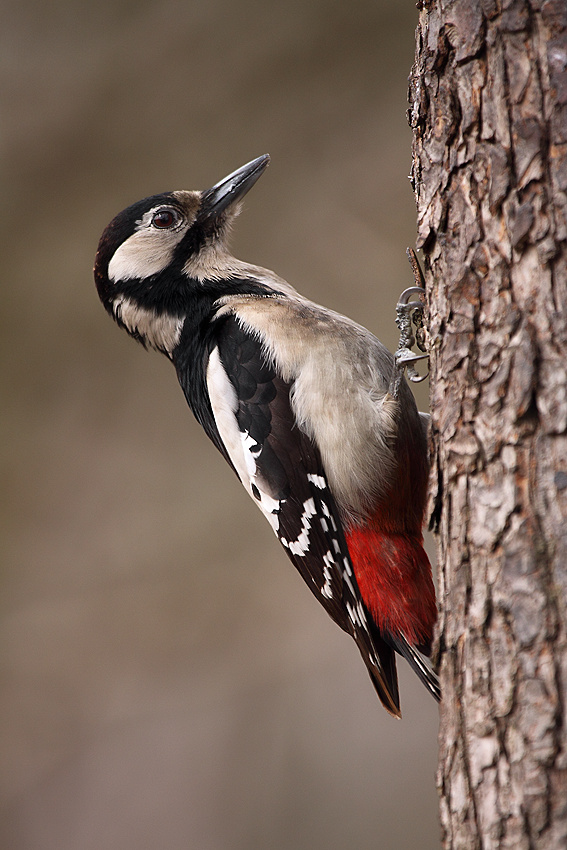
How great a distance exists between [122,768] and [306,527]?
2544 mm

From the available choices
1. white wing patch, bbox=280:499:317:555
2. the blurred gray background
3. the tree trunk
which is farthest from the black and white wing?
the blurred gray background

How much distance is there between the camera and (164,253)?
2.15m

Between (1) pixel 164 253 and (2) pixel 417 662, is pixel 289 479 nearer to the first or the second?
(2) pixel 417 662

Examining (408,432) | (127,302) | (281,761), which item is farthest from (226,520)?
(408,432)

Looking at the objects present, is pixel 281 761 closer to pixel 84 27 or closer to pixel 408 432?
pixel 408 432

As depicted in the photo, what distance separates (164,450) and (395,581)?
2596 mm

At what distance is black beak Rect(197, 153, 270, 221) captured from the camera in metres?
2.20

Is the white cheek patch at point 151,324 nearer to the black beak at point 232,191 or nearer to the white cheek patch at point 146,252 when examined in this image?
the white cheek patch at point 146,252

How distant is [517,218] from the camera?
3.52ft

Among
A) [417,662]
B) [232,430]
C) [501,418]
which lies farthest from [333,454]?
[501,418]

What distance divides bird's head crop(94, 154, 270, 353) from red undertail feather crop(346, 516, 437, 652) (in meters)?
0.82

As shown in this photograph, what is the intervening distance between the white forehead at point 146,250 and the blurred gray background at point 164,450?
1.95 meters

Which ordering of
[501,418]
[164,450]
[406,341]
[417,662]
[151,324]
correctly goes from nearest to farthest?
[501,418] < [417,662] < [406,341] < [151,324] < [164,450]

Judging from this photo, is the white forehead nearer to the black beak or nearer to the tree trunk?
the black beak
